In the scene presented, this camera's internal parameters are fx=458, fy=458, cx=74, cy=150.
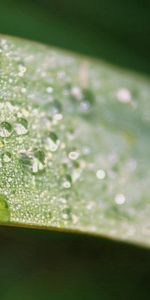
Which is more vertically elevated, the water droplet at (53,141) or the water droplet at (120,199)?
the water droplet at (53,141)

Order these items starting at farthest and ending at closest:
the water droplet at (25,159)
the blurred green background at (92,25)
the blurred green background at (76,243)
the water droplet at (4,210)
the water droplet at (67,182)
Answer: the blurred green background at (92,25) → the blurred green background at (76,243) → the water droplet at (67,182) → the water droplet at (25,159) → the water droplet at (4,210)

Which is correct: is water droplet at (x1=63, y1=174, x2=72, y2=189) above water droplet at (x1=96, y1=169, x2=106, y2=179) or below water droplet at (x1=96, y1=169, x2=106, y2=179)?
above

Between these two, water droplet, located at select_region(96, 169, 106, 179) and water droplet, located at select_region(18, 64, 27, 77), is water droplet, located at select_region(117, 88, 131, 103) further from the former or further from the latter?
water droplet, located at select_region(18, 64, 27, 77)

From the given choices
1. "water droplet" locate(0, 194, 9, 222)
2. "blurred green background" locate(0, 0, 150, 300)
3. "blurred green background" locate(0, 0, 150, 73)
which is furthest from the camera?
"blurred green background" locate(0, 0, 150, 73)

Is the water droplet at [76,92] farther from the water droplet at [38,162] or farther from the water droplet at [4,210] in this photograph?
the water droplet at [4,210]

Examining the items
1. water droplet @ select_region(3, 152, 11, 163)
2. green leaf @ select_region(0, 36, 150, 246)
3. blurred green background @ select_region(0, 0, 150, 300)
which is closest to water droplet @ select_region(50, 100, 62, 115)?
green leaf @ select_region(0, 36, 150, 246)

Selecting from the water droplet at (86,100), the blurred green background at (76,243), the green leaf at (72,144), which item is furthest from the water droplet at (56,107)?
the blurred green background at (76,243)

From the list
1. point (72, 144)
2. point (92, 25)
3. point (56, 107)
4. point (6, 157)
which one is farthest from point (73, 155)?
point (92, 25)
